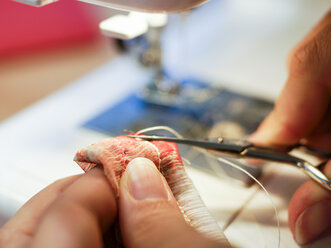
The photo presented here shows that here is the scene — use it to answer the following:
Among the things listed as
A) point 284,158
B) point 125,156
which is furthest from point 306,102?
point 125,156

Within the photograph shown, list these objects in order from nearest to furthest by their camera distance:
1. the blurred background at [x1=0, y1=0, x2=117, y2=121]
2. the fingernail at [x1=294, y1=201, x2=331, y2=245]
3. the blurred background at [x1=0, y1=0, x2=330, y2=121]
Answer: the fingernail at [x1=294, y1=201, x2=331, y2=245] → the blurred background at [x1=0, y1=0, x2=330, y2=121] → the blurred background at [x1=0, y1=0, x2=117, y2=121]

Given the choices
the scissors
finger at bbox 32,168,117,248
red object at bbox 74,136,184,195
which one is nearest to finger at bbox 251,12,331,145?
the scissors

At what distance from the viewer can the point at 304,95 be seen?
72cm

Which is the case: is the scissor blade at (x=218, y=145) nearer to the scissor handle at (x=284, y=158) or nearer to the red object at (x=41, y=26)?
the scissor handle at (x=284, y=158)

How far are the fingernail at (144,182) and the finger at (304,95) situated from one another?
1.21ft

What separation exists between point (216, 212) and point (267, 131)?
0.81 ft

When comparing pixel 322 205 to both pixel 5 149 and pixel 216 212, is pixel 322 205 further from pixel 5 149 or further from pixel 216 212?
pixel 5 149

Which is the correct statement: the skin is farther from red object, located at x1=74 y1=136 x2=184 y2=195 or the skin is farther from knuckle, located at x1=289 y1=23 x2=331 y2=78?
knuckle, located at x1=289 y1=23 x2=331 y2=78

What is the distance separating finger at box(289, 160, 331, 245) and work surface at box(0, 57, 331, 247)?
0.02 meters

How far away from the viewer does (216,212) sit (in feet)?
1.94

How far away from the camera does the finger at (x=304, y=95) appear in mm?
715

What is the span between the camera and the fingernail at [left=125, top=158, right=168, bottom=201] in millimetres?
424

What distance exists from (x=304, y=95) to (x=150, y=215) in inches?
17.7

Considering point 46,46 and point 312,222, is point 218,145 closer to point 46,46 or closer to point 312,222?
point 312,222
